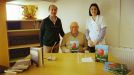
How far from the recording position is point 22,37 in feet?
14.1

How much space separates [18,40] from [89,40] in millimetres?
1830

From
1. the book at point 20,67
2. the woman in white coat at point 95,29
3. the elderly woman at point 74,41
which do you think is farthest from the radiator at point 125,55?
the book at point 20,67

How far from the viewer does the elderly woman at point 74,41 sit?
128 inches

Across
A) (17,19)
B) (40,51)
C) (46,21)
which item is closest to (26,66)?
(40,51)

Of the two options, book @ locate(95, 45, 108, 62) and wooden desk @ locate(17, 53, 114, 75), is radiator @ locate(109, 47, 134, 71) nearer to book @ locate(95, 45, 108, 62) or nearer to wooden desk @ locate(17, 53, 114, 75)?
book @ locate(95, 45, 108, 62)

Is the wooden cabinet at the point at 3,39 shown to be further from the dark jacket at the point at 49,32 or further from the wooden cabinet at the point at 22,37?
the dark jacket at the point at 49,32

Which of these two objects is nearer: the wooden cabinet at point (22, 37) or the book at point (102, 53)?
the book at point (102, 53)

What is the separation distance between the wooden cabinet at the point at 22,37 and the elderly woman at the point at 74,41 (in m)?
1.23

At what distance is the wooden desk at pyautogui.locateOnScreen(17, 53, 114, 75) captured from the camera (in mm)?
1997

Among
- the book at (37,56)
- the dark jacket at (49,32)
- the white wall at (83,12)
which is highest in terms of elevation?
the white wall at (83,12)

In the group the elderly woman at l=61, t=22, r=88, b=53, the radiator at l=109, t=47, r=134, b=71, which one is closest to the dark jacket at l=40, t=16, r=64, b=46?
the elderly woman at l=61, t=22, r=88, b=53

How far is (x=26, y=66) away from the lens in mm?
2111

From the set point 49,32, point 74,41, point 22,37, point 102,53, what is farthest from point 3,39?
point 102,53

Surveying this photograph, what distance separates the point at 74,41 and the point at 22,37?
1.56 m
